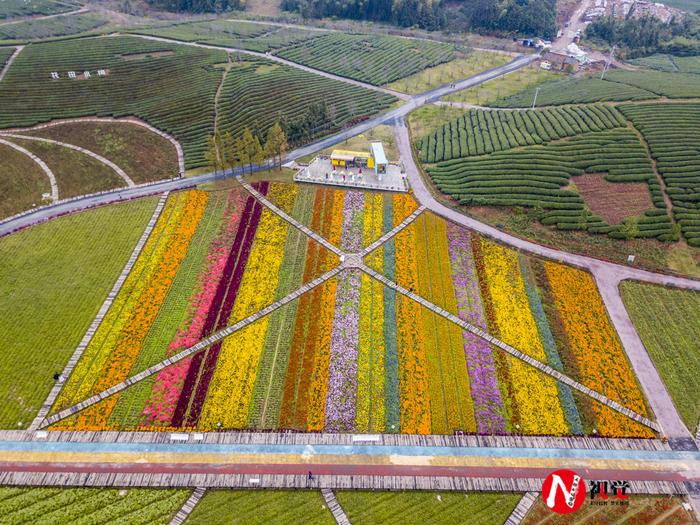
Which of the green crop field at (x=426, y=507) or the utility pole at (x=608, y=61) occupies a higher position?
the utility pole at (x=608, y=61)

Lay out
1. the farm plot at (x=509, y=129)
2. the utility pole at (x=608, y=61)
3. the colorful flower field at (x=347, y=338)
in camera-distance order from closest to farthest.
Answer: the colorful flower field at (x=347, y=338) < the farm plot at (x=509, y=129) < the utility pole at (x=608, y=61)

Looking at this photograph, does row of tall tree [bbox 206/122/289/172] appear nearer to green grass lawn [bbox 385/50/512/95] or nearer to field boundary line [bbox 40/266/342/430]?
field boundary line [bbox 40/266/342/430]

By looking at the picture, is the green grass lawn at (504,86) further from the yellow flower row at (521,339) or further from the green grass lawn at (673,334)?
the green grass lawn at (673,334)

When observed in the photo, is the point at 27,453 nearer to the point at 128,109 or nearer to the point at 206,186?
the point at 206,186

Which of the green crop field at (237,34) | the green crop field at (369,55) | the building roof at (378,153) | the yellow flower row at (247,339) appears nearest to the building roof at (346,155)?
the building roof at (378,153)

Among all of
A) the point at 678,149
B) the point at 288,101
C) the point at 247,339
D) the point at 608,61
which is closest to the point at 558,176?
the point at 678,149

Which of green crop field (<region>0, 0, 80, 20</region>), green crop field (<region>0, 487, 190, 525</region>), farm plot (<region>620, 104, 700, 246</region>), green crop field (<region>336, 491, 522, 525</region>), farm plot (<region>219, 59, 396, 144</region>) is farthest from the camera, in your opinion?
green crop field (<region>0, 0, 80, 20</region>)

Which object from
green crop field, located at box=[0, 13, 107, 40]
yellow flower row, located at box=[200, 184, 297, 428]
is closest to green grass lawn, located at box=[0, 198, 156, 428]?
yellow flower row, located at box=[200, 184, 297, 428]
